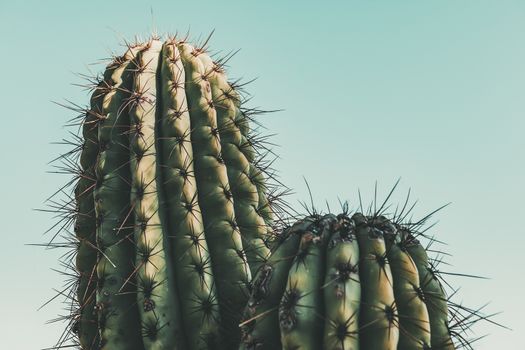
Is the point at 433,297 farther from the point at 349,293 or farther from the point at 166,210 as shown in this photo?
the point at 166,210

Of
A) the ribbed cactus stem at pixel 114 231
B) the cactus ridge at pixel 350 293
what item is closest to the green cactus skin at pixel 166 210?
the ribbed cactus stem at pixel 114 231

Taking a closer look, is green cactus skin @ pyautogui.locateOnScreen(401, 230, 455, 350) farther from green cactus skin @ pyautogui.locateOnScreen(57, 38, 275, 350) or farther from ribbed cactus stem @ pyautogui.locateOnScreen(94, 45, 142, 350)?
ribbed cactus stem @ pyautogui.locateOnScreen(94, 45, 142, 350)

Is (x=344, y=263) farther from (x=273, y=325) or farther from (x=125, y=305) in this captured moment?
(x=125, y=305)

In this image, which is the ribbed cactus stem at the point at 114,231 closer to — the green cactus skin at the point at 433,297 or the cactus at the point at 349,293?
the cactus at the point at 349,293

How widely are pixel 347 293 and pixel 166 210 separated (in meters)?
1.79

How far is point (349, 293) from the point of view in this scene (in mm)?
3990

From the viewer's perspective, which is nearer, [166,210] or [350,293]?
[350,293]

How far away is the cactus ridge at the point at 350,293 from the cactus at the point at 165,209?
3.05 feet

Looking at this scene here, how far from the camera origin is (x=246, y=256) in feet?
18.1

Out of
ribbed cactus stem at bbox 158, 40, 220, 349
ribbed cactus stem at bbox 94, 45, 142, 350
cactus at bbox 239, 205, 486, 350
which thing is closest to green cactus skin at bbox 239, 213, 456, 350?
cactus at bbox 239, 205, 486, 350

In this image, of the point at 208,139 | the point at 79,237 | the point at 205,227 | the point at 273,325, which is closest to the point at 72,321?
the point at 79,237

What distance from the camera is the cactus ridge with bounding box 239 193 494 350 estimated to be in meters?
3.96

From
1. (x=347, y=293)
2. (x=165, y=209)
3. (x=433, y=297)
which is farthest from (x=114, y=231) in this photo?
(x=433, y=297)

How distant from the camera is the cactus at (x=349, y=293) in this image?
3.96 metres
